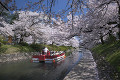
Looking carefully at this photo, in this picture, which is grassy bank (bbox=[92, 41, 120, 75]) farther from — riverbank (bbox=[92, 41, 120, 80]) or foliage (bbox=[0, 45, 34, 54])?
foliage (bbox=[0, 45, 34, 54])

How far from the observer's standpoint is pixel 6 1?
3.42 meters

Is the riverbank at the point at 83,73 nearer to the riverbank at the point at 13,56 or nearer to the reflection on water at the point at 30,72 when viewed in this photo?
the reflection on water at the point at 30,72

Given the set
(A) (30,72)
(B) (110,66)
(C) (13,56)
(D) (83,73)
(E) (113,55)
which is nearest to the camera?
(B) (110,66)

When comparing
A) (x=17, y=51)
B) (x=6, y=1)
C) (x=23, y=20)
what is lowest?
(x=17, y=51)

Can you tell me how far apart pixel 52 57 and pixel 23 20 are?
1157cm

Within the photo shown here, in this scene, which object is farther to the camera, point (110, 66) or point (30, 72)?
point (30, 72)

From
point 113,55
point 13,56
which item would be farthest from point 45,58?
point 113,55

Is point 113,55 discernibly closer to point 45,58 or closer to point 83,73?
point 83,73

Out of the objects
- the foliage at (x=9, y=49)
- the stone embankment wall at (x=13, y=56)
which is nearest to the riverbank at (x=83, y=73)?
the stone embankment wall at (x=13, y=56)

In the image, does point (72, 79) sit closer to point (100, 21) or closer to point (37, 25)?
point (100, 21)

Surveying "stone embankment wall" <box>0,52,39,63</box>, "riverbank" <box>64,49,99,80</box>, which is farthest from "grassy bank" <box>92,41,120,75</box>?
"stone embankment wall" <box>0,52,39,63</box>

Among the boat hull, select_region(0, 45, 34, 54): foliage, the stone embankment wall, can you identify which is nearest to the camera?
the stone embankment wall

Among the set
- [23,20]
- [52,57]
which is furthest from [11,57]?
[23,20]

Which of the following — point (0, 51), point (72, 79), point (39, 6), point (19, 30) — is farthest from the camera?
point (19, 30)
